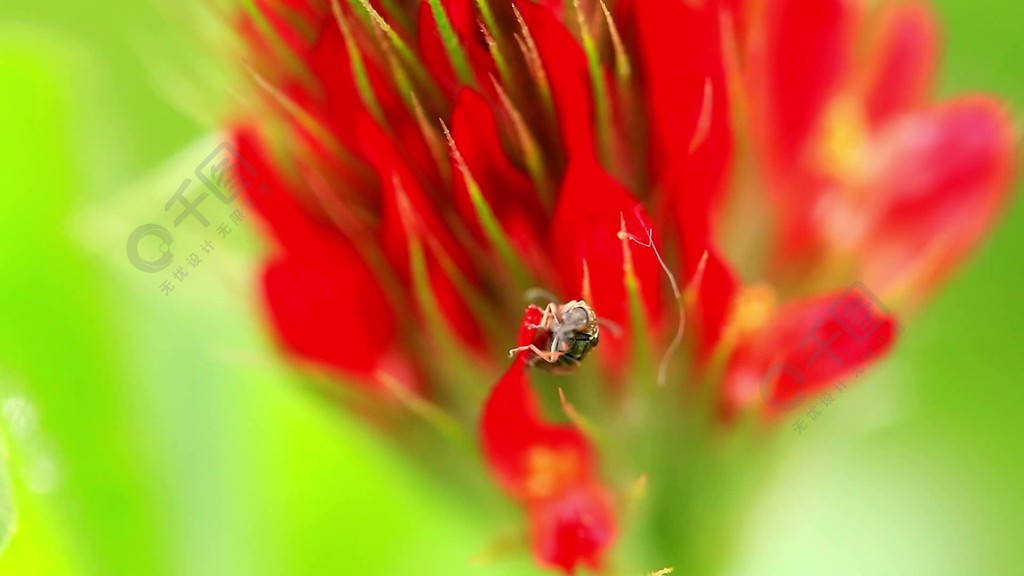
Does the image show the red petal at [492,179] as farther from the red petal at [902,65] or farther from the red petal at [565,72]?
the red petal at [902,65]

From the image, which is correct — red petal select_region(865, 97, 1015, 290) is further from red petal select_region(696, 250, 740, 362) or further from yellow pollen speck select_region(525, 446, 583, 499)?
yellow pollen speck select_region(525, 446, 583, 499)

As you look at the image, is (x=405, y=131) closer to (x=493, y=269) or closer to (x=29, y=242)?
A: (x=493, y=269)

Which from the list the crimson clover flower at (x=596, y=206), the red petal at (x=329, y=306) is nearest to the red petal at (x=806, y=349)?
the crimson clover flower at (x=596, y=206)

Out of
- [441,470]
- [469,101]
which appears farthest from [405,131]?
[441,470]

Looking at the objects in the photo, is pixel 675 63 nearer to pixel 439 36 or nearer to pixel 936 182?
pixel 439 36

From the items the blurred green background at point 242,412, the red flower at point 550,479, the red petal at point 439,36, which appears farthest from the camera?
the blurred green background at point 242,412

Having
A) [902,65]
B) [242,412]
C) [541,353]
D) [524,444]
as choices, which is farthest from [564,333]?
[242,412]

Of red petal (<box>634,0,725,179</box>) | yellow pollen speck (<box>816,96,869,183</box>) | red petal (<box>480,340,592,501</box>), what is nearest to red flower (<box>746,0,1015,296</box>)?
yellow pollen speck (<box>816,96,869,183</box>)

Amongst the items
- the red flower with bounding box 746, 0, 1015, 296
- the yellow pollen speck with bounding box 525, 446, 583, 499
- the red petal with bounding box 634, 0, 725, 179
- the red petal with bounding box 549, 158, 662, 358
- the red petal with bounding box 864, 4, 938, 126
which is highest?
the red petal with bounding box 864, 4, 938, 126
